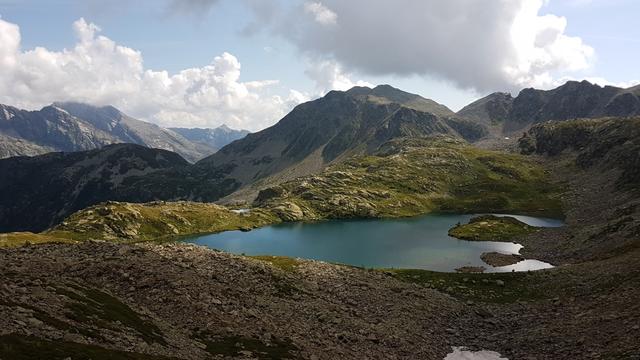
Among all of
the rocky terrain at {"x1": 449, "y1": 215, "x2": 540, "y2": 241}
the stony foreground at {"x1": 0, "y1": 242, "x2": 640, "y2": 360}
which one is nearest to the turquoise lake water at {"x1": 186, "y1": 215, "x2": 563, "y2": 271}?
the rocky terrain at {"x1": 449, "y1": 215, "x2": 540, "y2": 241}

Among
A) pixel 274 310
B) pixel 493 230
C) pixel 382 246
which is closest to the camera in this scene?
pixel 274 310

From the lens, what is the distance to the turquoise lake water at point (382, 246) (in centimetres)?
11996

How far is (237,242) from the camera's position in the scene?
180 metres

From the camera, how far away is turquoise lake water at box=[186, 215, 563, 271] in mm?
119963

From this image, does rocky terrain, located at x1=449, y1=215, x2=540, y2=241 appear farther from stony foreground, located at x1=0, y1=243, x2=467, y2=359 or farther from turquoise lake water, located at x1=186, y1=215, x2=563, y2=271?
stony foreground, located at x1=0, y1=243, x2=467, y2=359

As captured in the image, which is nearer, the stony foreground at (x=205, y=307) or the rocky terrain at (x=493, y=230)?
the stony foreground at (x=205, y=307)

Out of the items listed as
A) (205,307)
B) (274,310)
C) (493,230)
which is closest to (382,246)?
(493,230)

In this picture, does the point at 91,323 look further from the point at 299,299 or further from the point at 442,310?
the point at 442,310

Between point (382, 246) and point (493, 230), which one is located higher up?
point (493, 230)

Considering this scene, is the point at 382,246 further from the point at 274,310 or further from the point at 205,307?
the point at 205,307

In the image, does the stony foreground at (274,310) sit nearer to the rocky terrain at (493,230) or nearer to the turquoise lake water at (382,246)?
the turquoise lake water at (382,246)

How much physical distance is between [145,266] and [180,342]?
16.9 m

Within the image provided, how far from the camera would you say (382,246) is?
149 metres

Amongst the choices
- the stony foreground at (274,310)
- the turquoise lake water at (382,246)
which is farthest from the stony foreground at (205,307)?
the turquoise lake water at (382,246)
